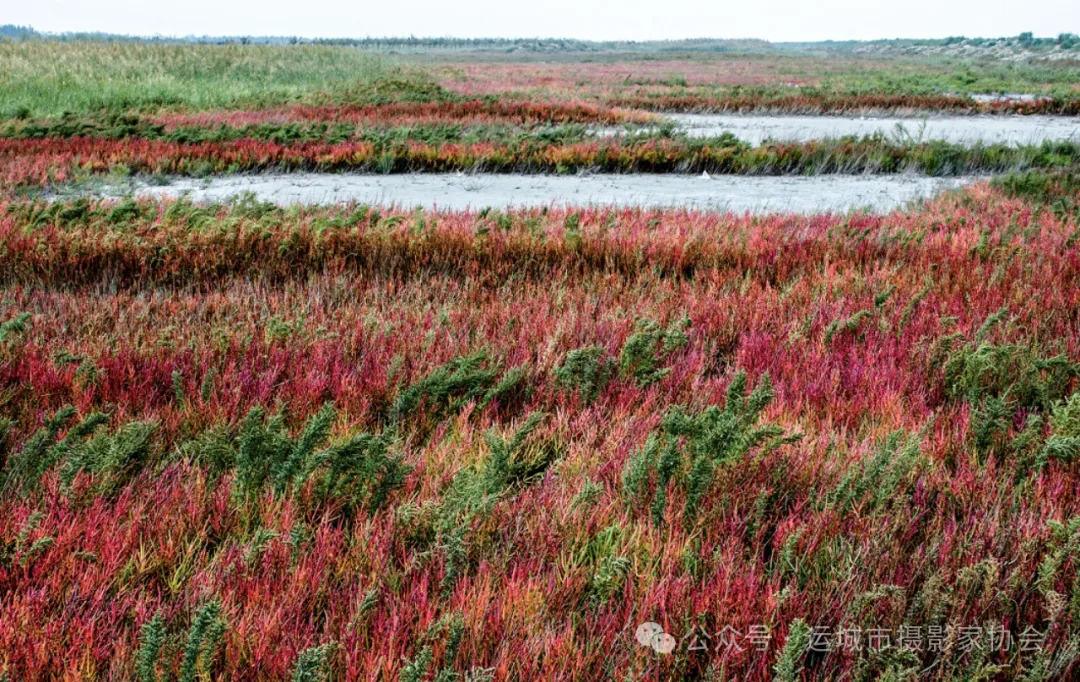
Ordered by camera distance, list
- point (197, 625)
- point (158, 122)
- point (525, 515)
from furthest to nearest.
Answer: point (158, 122) < point (525, 515) < point (197, 625)

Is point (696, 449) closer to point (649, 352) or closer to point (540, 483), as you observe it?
point (540, 483)

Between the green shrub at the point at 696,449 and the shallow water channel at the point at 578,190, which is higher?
the shallow water channel at the point at 578,190

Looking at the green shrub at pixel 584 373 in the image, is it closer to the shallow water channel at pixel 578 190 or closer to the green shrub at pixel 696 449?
the green shrub at pixel 696 449

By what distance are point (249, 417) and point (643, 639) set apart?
5.78 ft

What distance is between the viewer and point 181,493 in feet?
8.57

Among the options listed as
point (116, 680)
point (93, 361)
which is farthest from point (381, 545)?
point (93, 361)

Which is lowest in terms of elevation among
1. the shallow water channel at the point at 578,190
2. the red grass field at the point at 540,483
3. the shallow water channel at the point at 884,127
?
the red grass field at the point at 540,483

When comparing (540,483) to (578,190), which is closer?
(540,483)

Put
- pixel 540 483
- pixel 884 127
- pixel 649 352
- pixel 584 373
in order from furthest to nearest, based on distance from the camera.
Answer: pixel 884 127 < pixel 649 352 < pixel 584 373 < pixel 540 483

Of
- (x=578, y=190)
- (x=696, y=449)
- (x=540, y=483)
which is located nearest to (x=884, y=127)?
(x=578, y=190)

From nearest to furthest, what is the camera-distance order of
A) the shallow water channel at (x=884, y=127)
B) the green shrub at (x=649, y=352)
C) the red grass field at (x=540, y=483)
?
the red grass field at (x=540, y=483) → the green shrub at (x=649, y=352) → the shallow water channel at (x=884, y=127)

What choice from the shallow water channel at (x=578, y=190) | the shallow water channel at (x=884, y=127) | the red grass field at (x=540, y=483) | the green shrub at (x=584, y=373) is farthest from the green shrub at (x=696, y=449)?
the shallow water channel at (x=884, y=127)

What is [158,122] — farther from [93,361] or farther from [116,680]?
[116,680]

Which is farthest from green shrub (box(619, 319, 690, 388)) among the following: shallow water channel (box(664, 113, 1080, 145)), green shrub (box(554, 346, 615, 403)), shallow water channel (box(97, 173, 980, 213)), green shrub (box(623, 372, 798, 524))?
shallow water channel (box(664, 113, 1080, 145))
